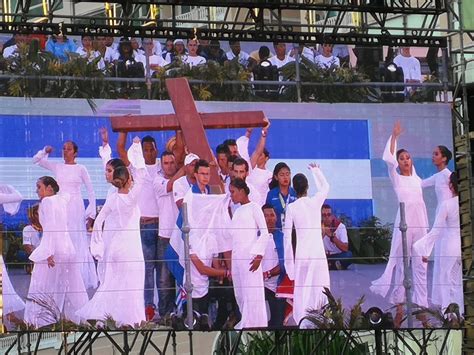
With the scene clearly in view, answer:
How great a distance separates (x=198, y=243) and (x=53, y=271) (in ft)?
6.01

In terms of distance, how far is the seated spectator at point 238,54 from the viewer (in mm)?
22938

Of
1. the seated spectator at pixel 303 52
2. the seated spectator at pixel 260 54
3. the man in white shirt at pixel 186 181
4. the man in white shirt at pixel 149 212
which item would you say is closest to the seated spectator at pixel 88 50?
the man in white shirt at pixel 149 212

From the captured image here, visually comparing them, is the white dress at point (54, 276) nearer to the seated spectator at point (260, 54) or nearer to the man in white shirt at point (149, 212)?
the man in white shirt at point (149, 212)

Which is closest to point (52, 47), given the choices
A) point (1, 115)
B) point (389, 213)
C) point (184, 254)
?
point (1, 115)

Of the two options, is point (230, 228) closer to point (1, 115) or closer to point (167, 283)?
point (167, 283)

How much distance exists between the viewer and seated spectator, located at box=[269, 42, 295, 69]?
909 inches

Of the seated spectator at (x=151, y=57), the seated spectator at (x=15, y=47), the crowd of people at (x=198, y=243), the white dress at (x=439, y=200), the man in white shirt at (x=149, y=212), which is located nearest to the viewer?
the crowd of people at (x=198, y=243)

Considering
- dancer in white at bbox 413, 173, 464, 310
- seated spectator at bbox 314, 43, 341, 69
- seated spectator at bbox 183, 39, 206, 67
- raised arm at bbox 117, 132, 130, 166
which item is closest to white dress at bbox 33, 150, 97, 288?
raised arm at bbox 117, 132, 130, 166

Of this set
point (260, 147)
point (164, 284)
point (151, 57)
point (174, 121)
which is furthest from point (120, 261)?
point (151, 57)

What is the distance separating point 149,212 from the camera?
22188 mm

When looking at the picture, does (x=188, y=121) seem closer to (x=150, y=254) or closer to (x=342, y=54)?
(x=150, y=254)

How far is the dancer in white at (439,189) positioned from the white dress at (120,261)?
3.82m

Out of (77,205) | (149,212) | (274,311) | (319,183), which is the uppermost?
(319,183)

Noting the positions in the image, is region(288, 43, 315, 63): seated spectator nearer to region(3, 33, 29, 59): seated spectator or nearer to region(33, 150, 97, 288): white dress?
region(33, 150, 97, 288): white dress
